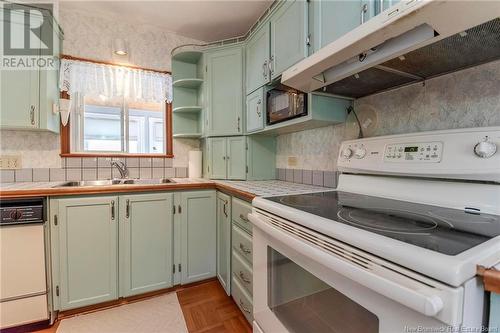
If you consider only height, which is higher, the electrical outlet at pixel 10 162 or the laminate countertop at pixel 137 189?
the electrical outlet at pixel 10 162

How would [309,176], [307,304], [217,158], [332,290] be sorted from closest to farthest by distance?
1. [332,290]
2. [307,304]
3. [309,176]
4. [217,158]

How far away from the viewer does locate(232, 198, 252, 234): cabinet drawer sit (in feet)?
4.70

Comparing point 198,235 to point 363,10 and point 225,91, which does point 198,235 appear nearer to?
point 225,91

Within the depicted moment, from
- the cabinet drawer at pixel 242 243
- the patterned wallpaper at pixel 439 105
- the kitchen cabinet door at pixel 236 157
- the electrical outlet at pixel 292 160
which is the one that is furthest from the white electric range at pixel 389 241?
the kitchen cabinet door at pixel 236 157

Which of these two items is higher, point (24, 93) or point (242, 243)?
point (24, 93)

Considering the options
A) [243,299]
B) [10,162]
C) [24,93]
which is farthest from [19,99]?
[243,299]

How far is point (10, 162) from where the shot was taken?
1.87 metres

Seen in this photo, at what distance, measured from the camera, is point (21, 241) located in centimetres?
142

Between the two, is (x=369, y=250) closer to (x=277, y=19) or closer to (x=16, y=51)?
(x=277, y=19)

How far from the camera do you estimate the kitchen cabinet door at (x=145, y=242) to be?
169 centimetres

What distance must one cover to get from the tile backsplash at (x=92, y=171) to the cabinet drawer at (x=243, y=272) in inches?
48.5

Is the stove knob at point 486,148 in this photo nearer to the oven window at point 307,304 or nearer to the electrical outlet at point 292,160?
the oven window at point 307,304

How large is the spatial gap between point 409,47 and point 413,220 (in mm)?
574

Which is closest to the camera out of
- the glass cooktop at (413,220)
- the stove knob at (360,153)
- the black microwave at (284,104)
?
the glass cooktop at (413,220)
